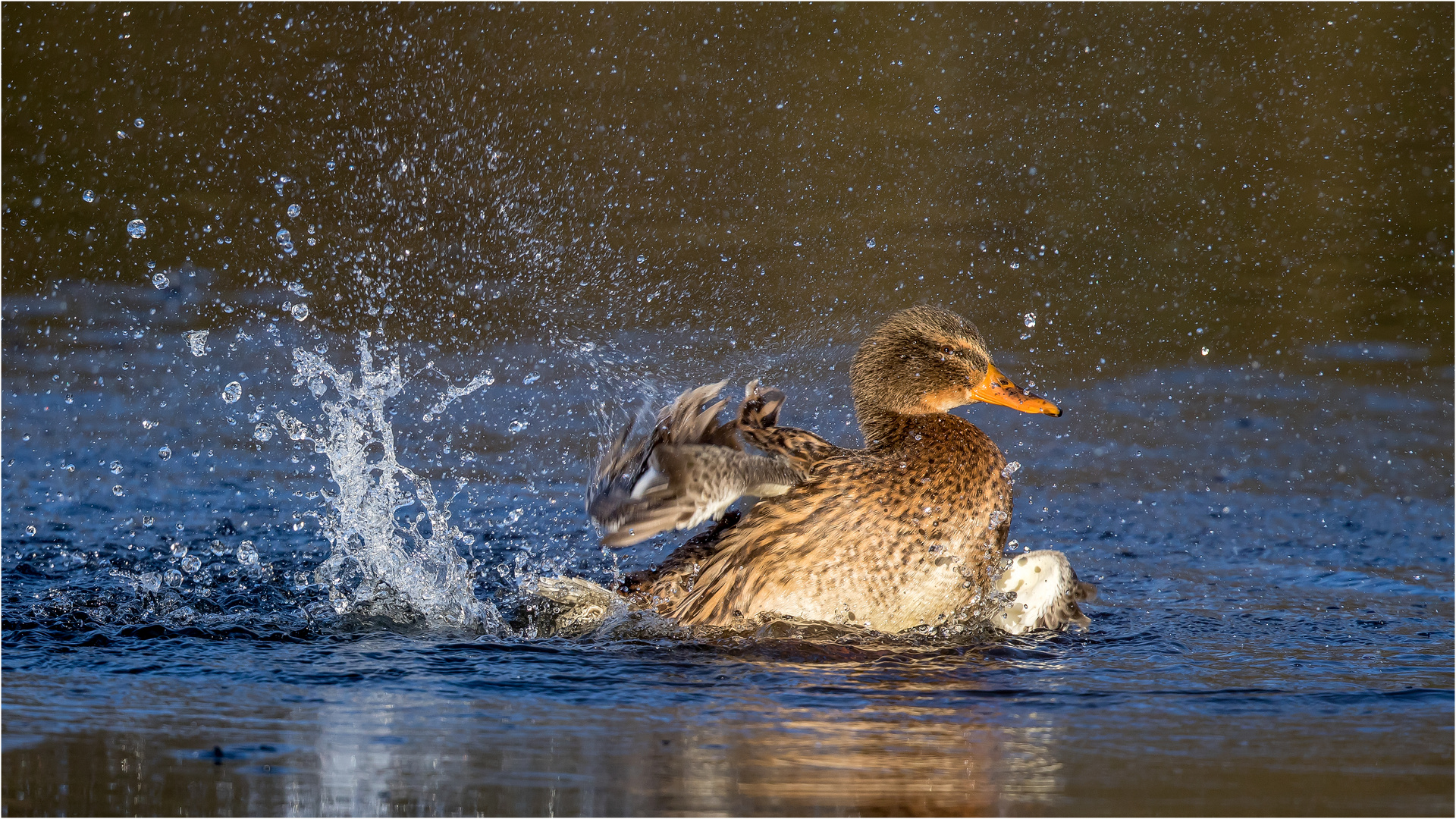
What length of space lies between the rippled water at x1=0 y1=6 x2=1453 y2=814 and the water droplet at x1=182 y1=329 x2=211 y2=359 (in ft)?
0.14

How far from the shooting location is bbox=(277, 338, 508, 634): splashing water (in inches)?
214

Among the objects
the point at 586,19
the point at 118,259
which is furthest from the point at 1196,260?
the point at 118,259

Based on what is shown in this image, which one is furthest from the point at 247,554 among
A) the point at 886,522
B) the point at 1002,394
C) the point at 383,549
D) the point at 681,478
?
the point at 1002,394

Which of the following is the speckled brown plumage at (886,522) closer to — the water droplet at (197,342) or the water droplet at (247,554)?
the water droplet at (247,554)

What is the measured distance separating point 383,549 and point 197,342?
7.20 ft

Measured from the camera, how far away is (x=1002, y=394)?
5777mm

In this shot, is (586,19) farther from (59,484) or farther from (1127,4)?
(59,484)

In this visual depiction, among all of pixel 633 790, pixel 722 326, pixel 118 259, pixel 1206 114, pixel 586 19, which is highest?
pixel 586 19

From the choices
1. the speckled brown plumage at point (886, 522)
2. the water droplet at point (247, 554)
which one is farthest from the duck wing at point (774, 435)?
the water droplet at point (247, 554)

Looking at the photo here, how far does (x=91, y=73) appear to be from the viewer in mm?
11719

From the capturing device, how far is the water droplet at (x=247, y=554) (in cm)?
612

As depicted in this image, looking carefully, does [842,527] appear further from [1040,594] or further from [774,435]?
[1040,594]

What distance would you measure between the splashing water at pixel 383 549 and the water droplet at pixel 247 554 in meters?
0.27

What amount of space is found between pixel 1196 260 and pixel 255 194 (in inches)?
230
